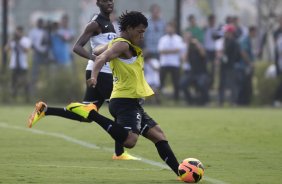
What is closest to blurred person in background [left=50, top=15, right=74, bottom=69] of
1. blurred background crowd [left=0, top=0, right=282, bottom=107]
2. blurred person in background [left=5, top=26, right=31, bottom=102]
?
blurred background crowd [left=0, top=0, right=282, bottom=107]

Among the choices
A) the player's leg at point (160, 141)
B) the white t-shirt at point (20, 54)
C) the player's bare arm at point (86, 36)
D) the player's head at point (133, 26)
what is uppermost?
the player's head at point (133, 26)

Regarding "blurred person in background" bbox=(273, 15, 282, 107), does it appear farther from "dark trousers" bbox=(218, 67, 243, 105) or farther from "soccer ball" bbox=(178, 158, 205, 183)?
"soccer ball" bbox=(178, 158, 205, 183)

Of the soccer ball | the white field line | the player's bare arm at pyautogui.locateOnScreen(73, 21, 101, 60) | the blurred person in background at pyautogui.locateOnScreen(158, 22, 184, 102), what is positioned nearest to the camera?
the soccer ball

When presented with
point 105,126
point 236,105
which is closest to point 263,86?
point 236,105

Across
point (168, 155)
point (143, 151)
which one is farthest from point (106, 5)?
point (168, 155)

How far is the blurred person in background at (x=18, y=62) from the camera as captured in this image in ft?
94.8

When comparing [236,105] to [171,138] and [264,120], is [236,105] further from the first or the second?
[171,138]

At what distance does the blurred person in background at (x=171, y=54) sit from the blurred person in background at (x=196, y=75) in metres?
0.25

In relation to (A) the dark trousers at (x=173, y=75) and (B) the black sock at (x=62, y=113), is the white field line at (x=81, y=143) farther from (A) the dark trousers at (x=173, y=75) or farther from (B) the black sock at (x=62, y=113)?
(A) the dark trousers at (x=173, y=75)

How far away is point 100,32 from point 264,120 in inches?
325

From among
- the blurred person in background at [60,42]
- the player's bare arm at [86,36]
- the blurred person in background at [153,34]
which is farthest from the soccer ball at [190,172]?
the blurred person in background at [60,42]

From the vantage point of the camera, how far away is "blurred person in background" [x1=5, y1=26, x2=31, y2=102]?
28.9 metres

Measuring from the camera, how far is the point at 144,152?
1395 cm

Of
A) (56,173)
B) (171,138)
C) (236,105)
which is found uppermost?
(56,173)
